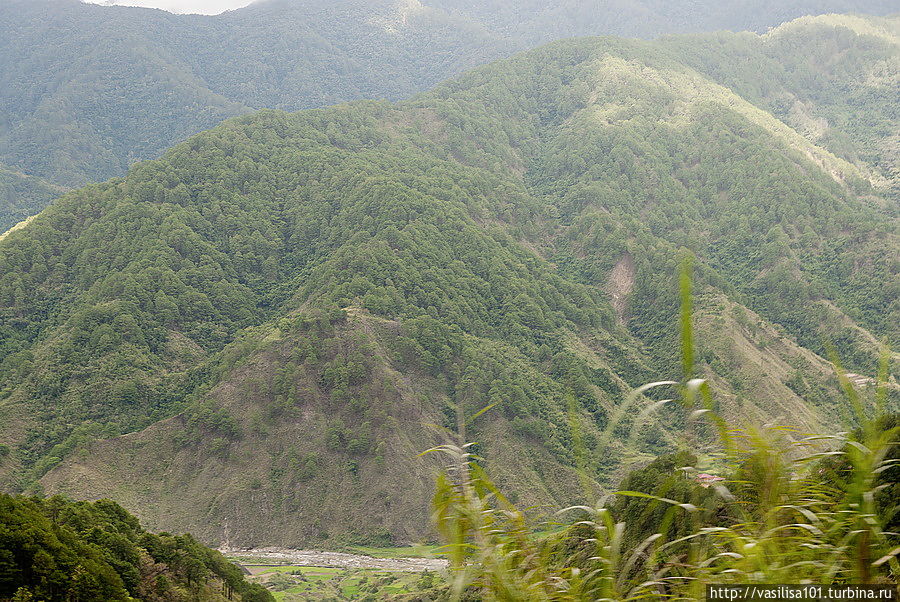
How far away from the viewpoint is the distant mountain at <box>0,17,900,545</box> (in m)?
57.3

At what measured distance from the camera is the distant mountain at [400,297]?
2255 inches

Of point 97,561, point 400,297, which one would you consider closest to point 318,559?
point 400,297

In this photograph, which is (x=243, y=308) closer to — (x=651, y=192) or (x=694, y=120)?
(x=651, y=192)

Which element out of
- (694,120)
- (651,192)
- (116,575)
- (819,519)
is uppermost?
(694,120)

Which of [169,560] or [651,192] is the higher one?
[651,192]

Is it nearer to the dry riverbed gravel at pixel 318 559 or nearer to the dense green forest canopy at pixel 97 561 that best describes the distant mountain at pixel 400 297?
the dry riverbed gravel at pixel 318 559

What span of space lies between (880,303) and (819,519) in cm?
9578

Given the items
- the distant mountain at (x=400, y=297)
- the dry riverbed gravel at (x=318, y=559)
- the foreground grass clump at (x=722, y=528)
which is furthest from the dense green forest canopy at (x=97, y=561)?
the foreground grass clump at (x=722, y=528)

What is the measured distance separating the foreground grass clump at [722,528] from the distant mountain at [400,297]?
31813 mm

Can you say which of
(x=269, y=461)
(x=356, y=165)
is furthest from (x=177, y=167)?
(x=269, y=461)

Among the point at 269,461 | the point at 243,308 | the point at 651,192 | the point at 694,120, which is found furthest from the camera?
the point at 694,120

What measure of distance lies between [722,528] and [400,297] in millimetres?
66093

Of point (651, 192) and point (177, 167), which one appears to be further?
point (651, 192)

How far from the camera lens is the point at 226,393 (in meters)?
60.8
